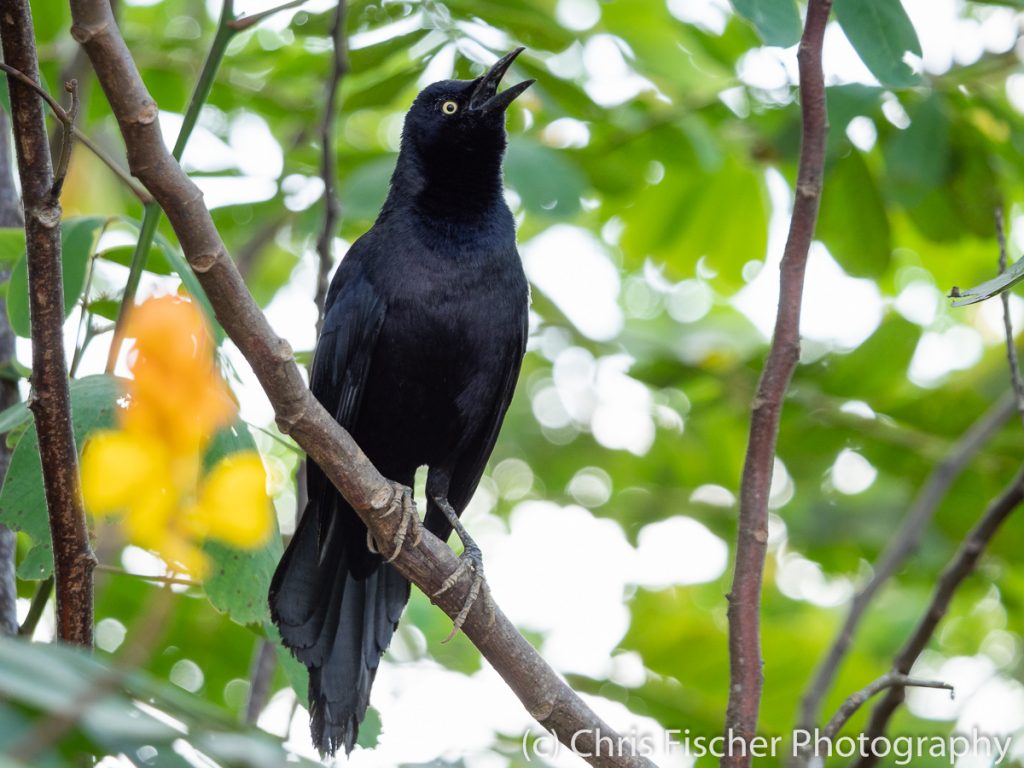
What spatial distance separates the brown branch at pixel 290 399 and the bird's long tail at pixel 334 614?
0.54 meters

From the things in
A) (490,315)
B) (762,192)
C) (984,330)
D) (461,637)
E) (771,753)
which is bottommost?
(771,753)

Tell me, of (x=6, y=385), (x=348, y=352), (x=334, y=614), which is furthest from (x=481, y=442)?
(x=6, y=385)

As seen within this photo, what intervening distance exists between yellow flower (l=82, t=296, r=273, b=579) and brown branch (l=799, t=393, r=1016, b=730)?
2695 mm

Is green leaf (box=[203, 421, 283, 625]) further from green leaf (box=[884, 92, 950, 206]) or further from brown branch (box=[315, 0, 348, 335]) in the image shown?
green leaf (box=[884, 92, 950, 206])

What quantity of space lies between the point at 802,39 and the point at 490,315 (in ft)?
4.85

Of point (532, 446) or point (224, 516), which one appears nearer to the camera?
point (224, 516)

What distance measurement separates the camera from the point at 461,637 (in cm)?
545

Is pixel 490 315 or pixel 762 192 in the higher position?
pixel 762 192

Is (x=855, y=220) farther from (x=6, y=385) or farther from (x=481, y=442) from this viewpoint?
(x=6, y=385)

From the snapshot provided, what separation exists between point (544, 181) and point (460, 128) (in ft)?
1.25

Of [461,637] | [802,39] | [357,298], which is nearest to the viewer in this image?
[802,39]

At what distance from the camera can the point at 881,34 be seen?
308 cm

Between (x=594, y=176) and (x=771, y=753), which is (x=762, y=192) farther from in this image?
(x=771, y=753)

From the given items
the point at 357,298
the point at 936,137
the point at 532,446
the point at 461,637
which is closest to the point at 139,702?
the point at 357,298
